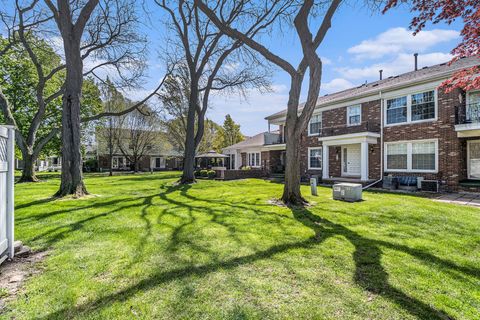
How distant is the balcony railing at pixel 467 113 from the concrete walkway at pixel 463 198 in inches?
136

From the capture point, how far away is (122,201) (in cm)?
900

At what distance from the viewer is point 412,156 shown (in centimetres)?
1369

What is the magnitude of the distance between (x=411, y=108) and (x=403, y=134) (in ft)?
4.79

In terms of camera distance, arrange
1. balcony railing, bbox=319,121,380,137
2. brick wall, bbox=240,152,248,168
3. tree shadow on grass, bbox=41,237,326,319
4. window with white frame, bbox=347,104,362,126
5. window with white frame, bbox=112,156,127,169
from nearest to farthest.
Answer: tree shadow on grass, bbox=41,237,326,319 → balcony railing, bbox=319,121,380,137 → window with white frame, bbox=347,104,362,126 → brick wall, bbox=240,152,248,168 → window with white frame, bbox=112,156,127,169

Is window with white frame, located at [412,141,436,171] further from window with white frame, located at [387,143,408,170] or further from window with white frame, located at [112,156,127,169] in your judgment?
window with white frame, located at [112,156,127,169]

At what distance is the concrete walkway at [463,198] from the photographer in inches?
372

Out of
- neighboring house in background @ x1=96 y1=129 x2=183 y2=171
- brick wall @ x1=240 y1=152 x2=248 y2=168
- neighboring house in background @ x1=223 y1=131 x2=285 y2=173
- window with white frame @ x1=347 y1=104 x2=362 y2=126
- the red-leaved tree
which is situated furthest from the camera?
neighboring house in background @ x1=96 y1=129 x2=183 y2=171

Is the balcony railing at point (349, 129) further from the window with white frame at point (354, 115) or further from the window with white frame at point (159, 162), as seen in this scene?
the window with white frame at point (159, 162)

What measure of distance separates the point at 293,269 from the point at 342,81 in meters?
20.9

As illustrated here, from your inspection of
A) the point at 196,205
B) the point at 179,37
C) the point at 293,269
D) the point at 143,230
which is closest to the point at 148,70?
the point at 179,37

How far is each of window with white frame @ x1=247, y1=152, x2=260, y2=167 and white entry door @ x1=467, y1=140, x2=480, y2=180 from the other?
15.8 meters

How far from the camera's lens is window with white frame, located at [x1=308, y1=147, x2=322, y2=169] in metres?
18.5

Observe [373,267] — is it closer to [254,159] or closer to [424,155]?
[424,155]

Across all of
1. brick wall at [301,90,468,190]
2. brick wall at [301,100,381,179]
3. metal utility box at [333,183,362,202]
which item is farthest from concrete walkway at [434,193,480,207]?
brick wall at [301,100,381,179]
